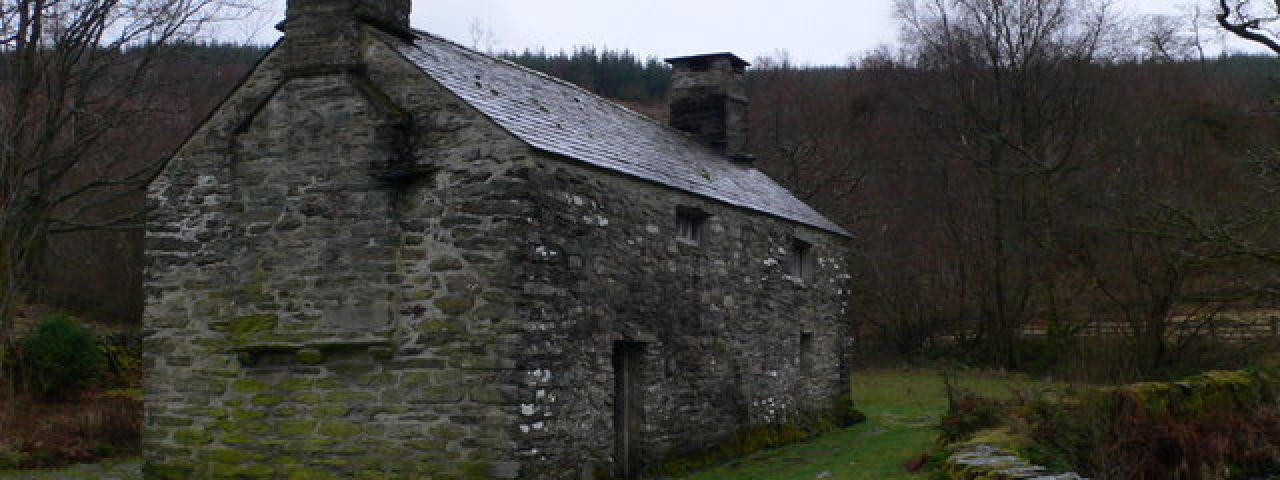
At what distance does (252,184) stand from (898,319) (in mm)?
22148

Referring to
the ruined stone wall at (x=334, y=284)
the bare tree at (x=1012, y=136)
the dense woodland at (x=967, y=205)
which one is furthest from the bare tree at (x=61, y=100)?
the bare tree at (x=1012, y=136)

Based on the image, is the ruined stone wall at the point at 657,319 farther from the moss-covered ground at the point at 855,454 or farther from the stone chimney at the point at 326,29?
the stone chimney at the point at 326,29

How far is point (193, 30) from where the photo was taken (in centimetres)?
1942

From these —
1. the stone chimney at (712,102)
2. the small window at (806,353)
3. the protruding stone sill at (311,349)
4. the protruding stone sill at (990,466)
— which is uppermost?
the stone chimney at (712,102)

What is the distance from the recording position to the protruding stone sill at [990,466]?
297 inches

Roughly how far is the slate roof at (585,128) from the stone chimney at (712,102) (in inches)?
32.3

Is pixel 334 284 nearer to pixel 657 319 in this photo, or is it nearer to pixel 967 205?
pixel 657 319

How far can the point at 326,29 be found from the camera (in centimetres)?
1087

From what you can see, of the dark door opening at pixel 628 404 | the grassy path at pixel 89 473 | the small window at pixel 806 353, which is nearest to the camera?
the dark door opening at pixel 628 404

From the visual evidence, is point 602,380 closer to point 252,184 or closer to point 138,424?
point 252,184

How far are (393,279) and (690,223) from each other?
4684 mm

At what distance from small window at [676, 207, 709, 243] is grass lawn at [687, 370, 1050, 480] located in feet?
9.76

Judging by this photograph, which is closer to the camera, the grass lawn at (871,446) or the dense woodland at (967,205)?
the grass lawn at (871,446)

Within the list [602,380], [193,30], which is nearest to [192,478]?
[602,380]
